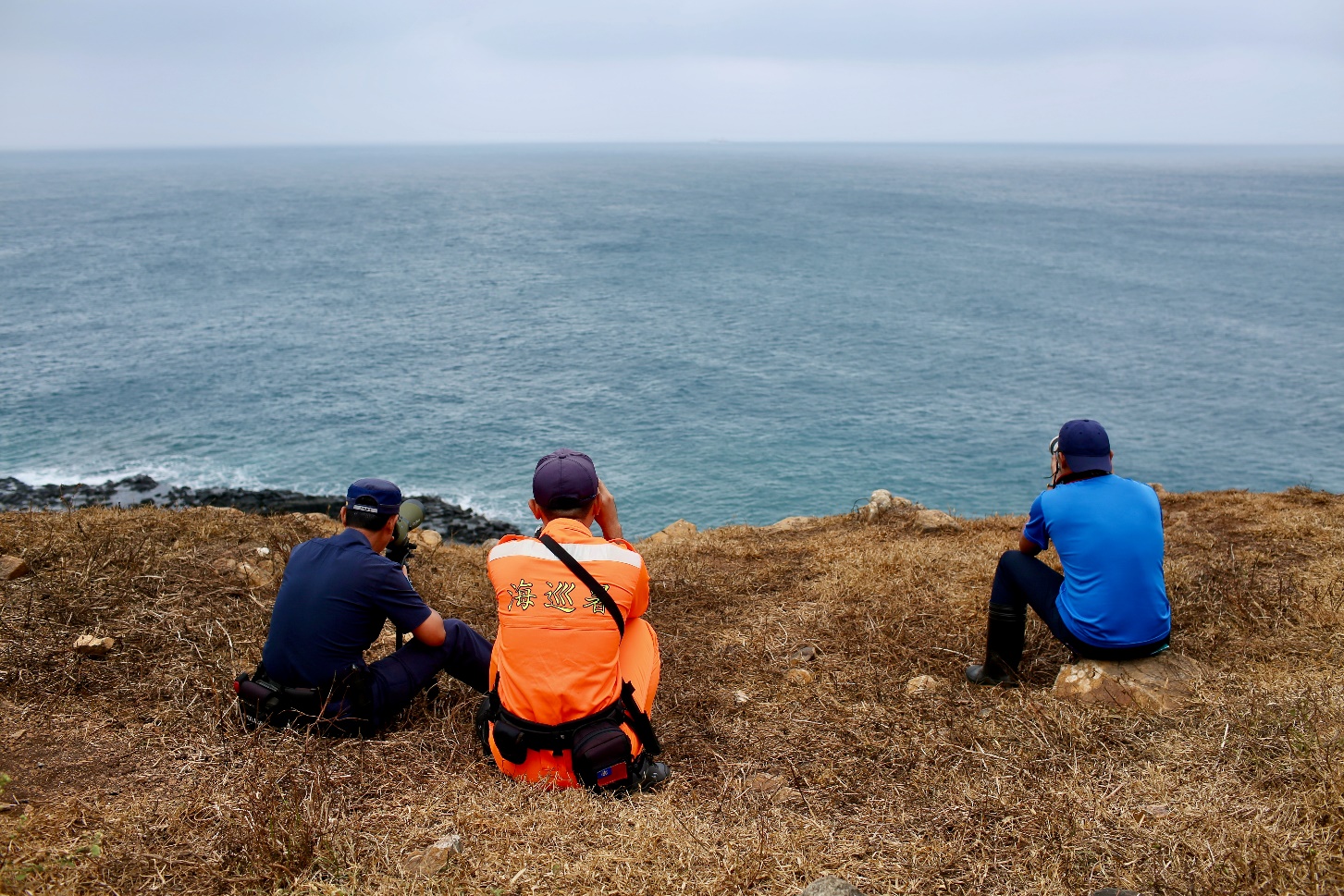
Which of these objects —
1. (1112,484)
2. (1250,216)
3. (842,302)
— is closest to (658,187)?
(1250,216)

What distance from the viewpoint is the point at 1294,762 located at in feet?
15.0

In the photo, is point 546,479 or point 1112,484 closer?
point 546,479

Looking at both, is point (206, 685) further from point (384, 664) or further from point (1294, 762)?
point (1294, 762)

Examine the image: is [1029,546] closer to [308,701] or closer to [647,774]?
[647,774]

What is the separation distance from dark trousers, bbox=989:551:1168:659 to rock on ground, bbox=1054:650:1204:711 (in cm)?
9

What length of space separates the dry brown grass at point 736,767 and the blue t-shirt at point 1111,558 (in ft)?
1.95

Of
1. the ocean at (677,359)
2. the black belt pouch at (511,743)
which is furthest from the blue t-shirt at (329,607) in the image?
the ocean at (677,359)

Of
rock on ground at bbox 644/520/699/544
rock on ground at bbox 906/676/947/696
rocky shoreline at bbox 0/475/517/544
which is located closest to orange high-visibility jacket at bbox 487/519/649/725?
rock on ground at bbox 906/676/947/696

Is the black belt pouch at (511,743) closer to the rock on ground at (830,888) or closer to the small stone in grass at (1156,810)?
the rock on ground at (830,888)

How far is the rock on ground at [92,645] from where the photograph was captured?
250 inches

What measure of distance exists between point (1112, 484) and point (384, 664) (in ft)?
16.8

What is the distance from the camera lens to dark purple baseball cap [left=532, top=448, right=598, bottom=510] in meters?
5.04

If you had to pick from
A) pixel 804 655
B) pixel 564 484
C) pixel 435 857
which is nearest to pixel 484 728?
pixel 435 857

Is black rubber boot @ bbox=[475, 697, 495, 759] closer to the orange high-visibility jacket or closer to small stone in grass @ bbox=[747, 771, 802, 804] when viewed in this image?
the orange high-visibility jacket
